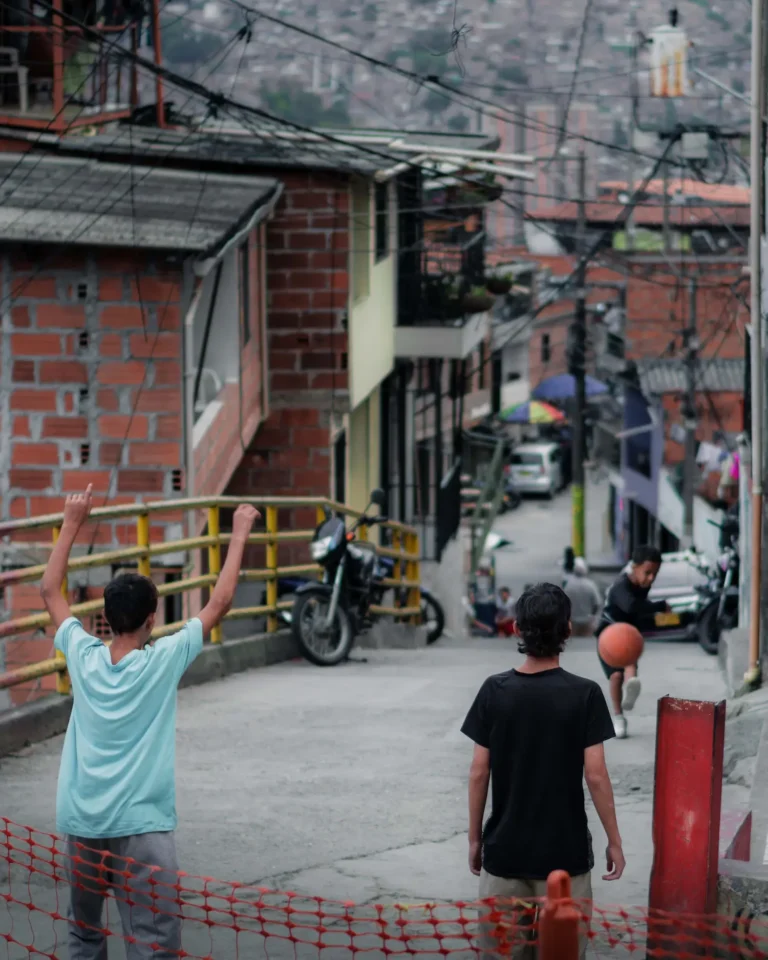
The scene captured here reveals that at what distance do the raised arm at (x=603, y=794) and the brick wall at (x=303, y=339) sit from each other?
14.9m

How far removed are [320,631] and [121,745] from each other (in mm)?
8411

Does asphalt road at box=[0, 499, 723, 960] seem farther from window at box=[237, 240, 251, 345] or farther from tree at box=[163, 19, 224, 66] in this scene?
window at box=[237, 240, 251, 345]

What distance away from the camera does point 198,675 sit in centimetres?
1138

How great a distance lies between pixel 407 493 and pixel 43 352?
1568cm

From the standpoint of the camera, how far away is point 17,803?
298 inches

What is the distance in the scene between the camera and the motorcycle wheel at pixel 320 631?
13.0 metres

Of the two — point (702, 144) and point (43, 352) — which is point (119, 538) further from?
point (702, 144)

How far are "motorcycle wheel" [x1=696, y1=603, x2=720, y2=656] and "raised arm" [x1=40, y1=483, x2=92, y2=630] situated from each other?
1263 centimetres

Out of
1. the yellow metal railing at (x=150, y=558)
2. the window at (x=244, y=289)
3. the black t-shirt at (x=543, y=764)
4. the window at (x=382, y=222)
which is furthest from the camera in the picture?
the window at (x=382, y=222)

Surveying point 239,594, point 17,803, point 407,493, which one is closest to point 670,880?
point 17,803

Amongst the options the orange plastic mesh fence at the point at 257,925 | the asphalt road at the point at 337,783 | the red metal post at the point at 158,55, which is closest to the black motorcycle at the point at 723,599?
the asphalt road at the point at 337,783

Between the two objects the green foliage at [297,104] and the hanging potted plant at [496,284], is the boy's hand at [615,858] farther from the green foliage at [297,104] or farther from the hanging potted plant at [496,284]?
the hanging potted plant at [496,284]

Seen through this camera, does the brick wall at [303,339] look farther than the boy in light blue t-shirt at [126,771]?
Yes

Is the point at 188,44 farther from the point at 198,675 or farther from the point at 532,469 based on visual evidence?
the point at 532,469
